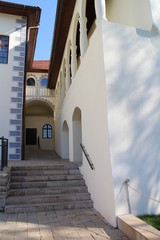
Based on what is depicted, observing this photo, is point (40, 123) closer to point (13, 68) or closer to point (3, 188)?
point (13, 68)

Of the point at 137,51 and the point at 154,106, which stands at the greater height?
the point at 137,51

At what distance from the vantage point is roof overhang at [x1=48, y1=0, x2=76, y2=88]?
24.0 feet

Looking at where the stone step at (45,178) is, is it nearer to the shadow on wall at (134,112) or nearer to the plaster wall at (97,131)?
the plaster wall at (97,131)

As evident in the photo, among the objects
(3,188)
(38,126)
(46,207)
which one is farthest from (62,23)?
(38,126)

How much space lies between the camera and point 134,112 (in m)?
4.00

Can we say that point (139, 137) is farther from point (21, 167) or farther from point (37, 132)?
point (37, 132)

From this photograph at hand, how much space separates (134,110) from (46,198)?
2.86 meters

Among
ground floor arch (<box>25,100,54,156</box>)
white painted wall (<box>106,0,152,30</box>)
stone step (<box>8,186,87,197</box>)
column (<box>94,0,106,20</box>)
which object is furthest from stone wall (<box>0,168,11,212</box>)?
Answer: ground floor arch (<box>25,100,54,156</box>)

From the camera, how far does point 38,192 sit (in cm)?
494

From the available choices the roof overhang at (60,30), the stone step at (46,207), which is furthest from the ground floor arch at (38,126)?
the stone step at (46,207)

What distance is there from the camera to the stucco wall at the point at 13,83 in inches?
323

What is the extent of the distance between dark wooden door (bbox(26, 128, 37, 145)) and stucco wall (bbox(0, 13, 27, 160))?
34.1 feet

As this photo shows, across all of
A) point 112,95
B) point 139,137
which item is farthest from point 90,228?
point 112,95

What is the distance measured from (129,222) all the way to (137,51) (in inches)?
129
